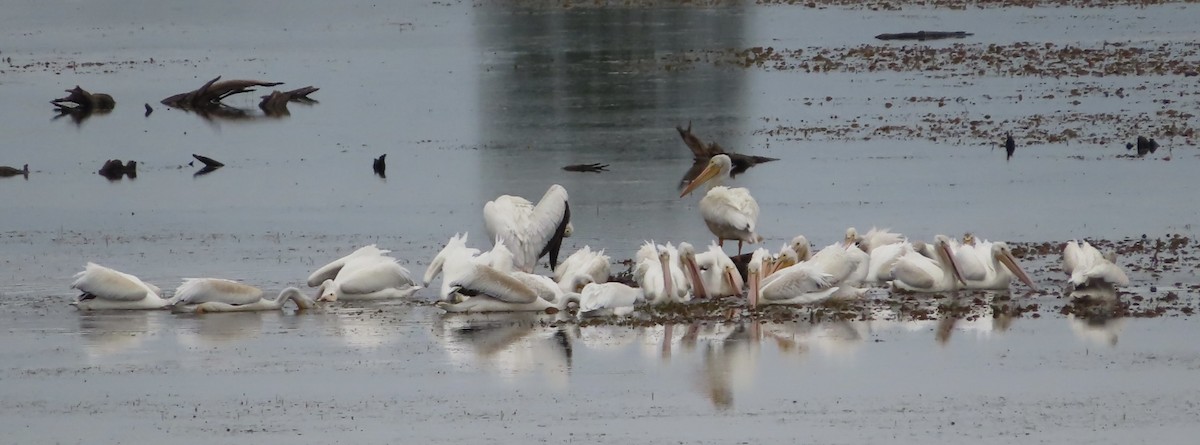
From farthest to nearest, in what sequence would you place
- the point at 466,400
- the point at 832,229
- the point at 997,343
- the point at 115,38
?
the point at 115,38 < the point at 832,229 < the point at 997,343 < the point at 466,400

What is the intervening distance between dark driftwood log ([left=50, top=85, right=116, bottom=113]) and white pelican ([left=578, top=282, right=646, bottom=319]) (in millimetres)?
20918

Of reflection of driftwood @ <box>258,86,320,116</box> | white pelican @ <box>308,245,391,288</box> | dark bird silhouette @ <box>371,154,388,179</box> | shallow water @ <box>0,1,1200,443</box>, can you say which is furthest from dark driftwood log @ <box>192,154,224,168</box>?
white pelican @ <box>308,245,391,288</box>

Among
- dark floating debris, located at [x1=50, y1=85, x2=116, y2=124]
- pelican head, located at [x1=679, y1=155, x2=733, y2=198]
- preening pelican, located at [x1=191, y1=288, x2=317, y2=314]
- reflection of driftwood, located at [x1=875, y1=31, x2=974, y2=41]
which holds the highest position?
reflection of driftwood, located at [x1=875, y1=31, x2=974, y2=41]

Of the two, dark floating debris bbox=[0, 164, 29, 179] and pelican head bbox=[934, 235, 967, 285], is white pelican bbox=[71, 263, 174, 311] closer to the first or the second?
pelican head bbox=[934, 235, 967, 285]

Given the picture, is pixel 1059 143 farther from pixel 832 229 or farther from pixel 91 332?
pixel 91 332

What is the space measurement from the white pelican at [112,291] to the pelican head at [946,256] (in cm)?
511

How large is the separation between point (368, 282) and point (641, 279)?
1.82 meters

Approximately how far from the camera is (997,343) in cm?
1157

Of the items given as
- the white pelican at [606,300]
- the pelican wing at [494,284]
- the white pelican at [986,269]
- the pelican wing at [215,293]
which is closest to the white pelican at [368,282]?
the pelican wing at [215,293]

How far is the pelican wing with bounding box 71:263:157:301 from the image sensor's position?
13.4 metres

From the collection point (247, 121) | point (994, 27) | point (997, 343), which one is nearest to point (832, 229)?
point (997, 343)

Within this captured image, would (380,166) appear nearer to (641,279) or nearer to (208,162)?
(208,162)

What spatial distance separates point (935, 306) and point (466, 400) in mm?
3622

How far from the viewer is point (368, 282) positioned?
13.5 metres
